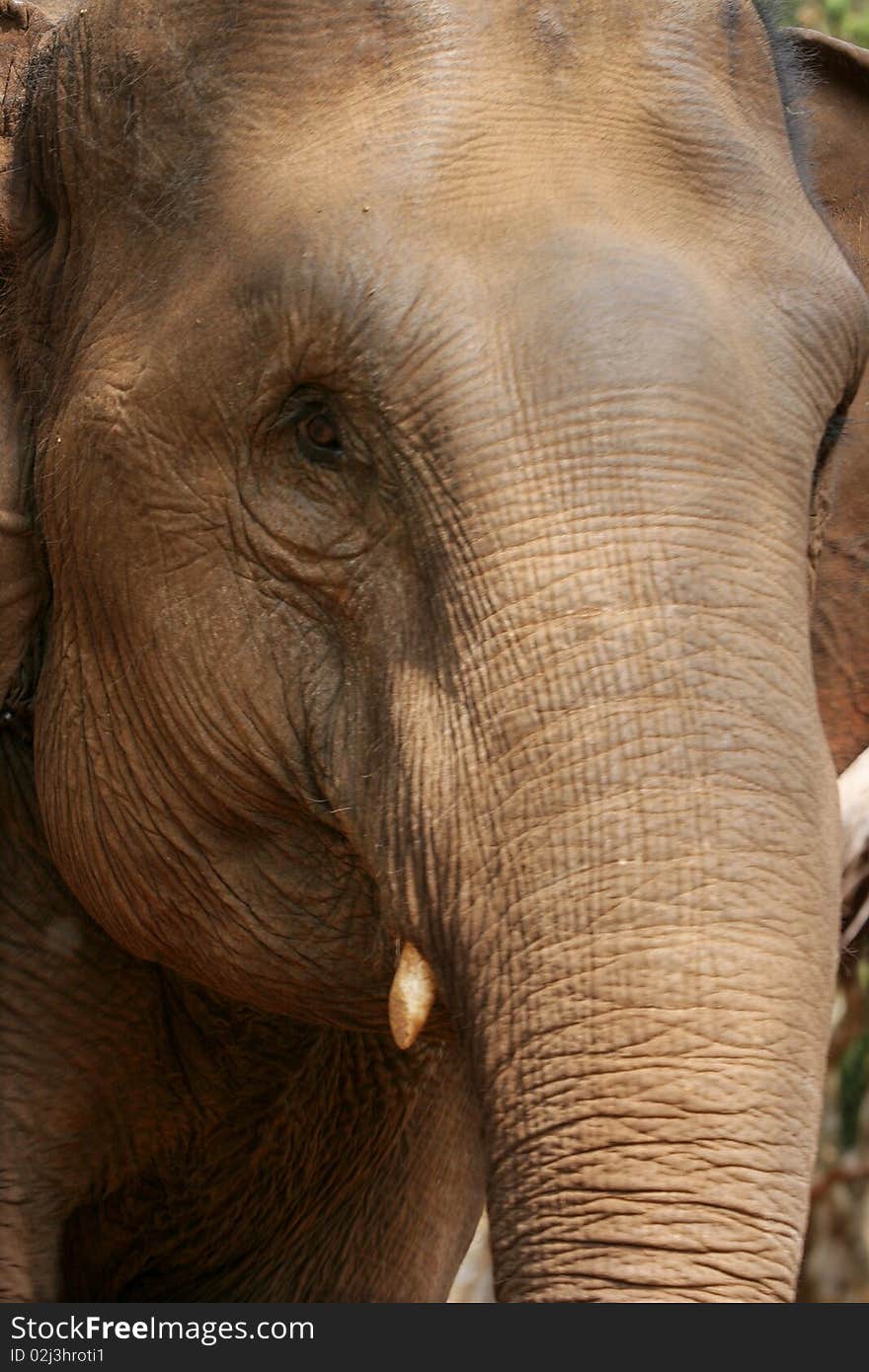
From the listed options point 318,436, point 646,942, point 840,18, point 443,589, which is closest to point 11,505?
point 318,436

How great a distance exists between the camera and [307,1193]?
3.11m

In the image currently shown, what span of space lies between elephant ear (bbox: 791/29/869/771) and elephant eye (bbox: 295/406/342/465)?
1.01 metres

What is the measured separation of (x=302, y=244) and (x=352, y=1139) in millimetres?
1443

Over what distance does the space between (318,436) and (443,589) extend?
26 cm

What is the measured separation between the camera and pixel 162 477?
230 cm

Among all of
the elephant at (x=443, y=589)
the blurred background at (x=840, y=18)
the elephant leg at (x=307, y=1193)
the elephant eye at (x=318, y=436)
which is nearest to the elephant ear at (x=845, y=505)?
the elephant at (x=443, y=589)

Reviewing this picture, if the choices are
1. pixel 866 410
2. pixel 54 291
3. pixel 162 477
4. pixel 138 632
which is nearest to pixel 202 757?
pixel 138 632

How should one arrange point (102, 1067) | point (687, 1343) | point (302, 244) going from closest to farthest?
point (687, 1343)
point (302, 244)
point (102, 1067)

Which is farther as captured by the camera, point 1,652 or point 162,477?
point 1,652

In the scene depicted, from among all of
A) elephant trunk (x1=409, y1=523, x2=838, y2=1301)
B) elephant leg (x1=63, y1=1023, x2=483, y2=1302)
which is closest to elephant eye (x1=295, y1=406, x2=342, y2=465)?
elephant trunk (x1=409, y1=523, x2=838, y2=1301)

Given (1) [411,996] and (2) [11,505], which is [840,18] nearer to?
(2) [11,505]

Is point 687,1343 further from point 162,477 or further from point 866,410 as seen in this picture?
point 866,410

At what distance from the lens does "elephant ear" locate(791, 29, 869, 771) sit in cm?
298

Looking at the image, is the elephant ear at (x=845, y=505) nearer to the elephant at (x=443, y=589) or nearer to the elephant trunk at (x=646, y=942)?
the elephant at (x=443, y=589)
